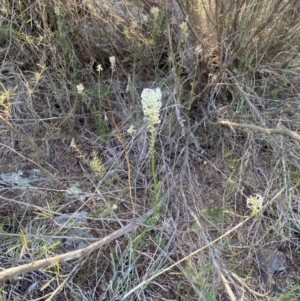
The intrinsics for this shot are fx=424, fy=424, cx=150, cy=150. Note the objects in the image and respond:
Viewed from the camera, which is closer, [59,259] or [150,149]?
[59,259]

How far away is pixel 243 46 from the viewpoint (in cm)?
146

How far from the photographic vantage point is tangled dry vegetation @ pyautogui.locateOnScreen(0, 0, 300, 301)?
1.26 meters

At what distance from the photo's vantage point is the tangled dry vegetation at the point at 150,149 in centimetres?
126

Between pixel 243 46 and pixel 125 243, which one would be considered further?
pixel 243 46

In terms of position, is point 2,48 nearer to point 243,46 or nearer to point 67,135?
point 67,135

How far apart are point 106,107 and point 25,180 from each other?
41cm

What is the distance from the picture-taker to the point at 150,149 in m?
1.28

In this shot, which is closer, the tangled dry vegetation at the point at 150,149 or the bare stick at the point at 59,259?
the bare stick at the point at 59,259

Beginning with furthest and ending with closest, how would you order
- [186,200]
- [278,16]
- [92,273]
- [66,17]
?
[66,17], [278,16], [186,200], [92,273]

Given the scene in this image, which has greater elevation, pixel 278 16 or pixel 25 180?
pixel 278 16

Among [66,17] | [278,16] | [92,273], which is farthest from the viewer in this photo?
[66,17]

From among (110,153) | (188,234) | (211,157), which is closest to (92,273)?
(188,234)

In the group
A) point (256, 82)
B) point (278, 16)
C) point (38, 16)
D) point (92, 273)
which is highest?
point (278, 16)

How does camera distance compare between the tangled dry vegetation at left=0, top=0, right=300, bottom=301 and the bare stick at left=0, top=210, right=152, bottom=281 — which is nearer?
the bare stick at left=0, top=210, right=152, bottom=281
